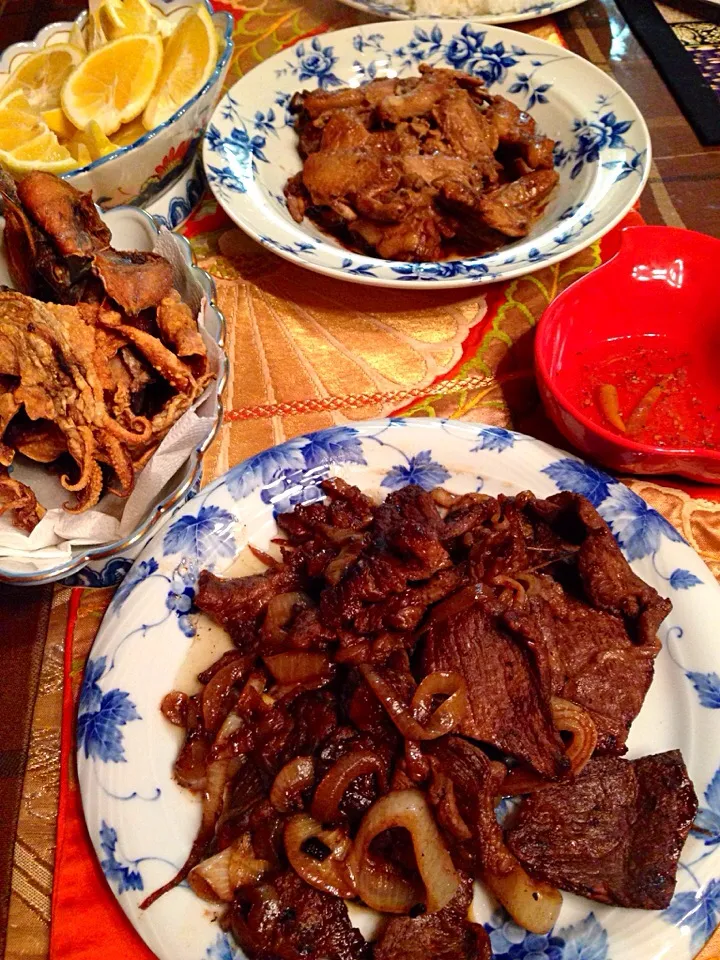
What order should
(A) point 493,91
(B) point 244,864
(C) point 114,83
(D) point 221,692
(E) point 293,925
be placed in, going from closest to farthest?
(E) point 293,925
(B) point 244,864
(D) point 221,692
(C) point 114,83
(A) point 493,91

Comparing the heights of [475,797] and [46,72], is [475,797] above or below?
below

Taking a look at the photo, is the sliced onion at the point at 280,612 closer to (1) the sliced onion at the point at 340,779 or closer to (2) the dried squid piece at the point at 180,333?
(1) the sliced onion at the point at 340,779

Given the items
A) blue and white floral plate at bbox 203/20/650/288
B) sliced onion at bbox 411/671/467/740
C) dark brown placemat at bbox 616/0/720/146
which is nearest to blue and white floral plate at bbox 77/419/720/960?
sliced onion at bbox 411/671/467/740

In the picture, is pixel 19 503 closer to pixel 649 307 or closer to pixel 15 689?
pixel 15 689

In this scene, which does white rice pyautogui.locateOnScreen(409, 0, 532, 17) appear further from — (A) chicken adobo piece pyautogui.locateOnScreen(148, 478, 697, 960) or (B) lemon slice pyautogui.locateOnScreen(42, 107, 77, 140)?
(A) chicken adobo piece pyautogui.locateOnScreen(148, 478, 697, 960)

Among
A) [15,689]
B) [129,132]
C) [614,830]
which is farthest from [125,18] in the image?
[614,830]

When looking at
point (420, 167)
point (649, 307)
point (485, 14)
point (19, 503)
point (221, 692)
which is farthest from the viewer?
point (485, 14)
